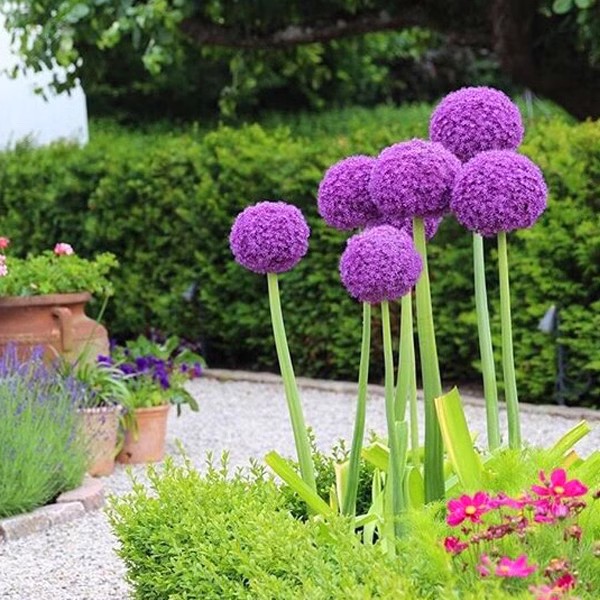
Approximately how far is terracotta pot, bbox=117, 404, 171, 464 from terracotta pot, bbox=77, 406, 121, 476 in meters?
0.22

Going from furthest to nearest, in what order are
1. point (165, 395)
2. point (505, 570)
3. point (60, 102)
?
point (60, 102) → point (165, 395) → point (505, 570)

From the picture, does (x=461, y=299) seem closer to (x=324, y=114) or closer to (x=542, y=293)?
(x=542, y=293)

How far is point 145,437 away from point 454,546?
402cm

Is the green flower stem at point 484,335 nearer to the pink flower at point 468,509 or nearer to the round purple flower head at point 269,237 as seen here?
the round purple flower head at point 269,237

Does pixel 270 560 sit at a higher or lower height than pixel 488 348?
lower

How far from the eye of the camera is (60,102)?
13531mm

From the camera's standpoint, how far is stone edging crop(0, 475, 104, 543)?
5.20 m

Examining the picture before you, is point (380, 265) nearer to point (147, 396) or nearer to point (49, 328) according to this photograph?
point (147, 396)

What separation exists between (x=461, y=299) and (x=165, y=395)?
2.41 meters

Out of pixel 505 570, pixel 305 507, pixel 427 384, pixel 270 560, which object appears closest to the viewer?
pixel 505 570

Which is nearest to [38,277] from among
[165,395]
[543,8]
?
[165,395]

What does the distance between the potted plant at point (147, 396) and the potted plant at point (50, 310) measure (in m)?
0.18

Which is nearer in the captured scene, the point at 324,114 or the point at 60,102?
the point at 60,102

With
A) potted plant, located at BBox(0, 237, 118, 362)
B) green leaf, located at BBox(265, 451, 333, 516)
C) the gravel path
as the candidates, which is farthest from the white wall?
green leaf, located at BBox(265, 451, 333, 516)
